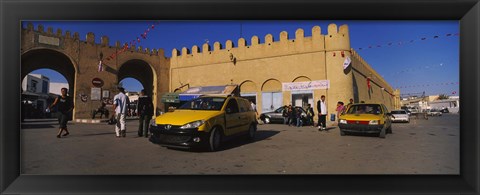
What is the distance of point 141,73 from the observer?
2556cm

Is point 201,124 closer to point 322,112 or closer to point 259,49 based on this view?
point 322,112

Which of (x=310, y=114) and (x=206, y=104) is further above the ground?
(x=206, y=104)

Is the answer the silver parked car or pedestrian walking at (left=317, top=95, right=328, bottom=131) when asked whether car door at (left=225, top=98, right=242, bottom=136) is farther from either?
the silver parked car

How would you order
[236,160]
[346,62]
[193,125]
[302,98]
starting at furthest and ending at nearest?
1. [302,98]
2. [346,62]
3. [193,125]
4. [236,160]

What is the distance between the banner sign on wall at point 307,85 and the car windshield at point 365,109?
870 centimetres

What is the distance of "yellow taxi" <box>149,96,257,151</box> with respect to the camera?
6.02 metres

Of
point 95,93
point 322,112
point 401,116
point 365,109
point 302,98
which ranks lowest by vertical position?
point 401,116

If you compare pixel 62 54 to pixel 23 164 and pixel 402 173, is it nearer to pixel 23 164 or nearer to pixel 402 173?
pixel 23 164

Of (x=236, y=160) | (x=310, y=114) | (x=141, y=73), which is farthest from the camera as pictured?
(x=141, y=73)

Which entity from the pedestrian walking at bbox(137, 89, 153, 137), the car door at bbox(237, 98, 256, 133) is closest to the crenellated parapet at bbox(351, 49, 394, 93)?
the car door at bbox(237, 98, 256, 133)

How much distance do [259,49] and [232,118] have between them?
14.7 m
